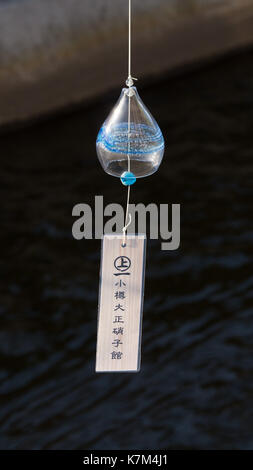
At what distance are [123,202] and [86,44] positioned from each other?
116 inches

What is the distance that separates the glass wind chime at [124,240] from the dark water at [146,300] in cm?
304

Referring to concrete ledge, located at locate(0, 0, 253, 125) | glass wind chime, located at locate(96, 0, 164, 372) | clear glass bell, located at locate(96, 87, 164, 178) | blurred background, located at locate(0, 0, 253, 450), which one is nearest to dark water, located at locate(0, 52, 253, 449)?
blurred background, located at locate(0, 0, 253, 450)

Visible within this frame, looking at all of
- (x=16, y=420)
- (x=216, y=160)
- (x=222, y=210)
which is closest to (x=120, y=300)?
(x=16, y=420)

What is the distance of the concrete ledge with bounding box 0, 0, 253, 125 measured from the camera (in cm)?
1105

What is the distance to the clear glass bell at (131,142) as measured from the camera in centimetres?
380

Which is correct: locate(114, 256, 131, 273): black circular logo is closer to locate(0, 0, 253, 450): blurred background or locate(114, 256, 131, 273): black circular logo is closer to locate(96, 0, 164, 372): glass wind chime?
locate(96, 0, 164, 372): glass wind chime

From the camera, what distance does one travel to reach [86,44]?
11492 mm

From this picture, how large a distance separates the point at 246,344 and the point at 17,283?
215 cm

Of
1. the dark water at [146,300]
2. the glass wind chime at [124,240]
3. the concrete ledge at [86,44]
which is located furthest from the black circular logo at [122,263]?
the concrete ledge at [86,44]

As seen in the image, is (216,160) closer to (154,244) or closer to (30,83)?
(154,244)

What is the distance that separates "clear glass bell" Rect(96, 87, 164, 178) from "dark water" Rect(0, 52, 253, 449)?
3.50 m

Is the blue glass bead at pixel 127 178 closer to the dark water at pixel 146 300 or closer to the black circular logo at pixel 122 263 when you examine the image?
the black circular logo at pixel 122 263

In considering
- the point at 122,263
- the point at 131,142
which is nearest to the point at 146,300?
the point at 122,263

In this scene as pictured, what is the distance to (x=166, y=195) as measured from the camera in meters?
9.42
